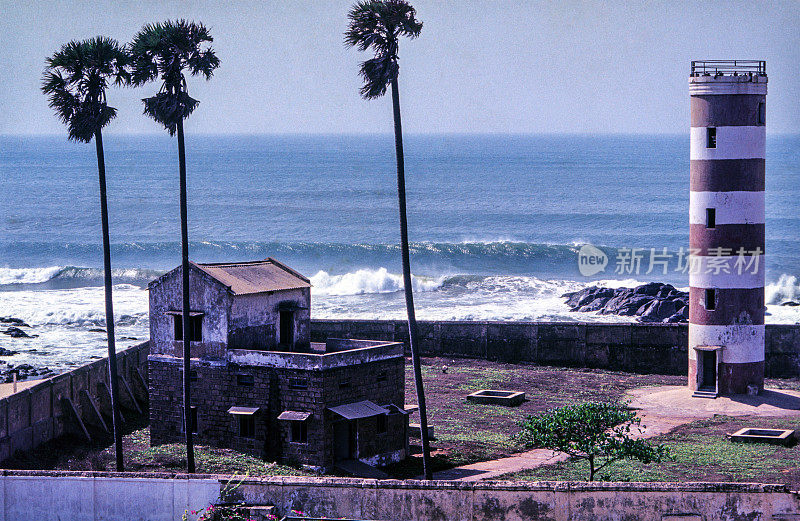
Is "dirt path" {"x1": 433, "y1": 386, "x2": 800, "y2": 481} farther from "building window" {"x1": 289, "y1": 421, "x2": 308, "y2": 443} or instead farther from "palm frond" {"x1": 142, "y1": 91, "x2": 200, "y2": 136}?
"palm frond" {"x1": 142, "y1": 91, "x2": 200, "y2": 136}

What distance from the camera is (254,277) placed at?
32250mm

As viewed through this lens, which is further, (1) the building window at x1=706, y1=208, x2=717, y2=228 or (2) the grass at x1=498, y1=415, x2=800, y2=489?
(1) the building window at x1=706, y1=208, x2=717, y2=228

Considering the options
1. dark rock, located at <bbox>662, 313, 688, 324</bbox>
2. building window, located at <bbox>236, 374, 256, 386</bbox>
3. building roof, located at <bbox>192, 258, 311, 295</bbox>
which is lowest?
dark rock, located at <bbox>662, 313, 688, 324</bbox>

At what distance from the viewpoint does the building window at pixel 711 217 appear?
36.8 m

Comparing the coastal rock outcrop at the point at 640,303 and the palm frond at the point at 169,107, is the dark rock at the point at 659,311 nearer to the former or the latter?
the coastal rock outcrop at the point at 640,303

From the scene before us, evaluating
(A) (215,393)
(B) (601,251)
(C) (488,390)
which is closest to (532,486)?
(A) (215,393)

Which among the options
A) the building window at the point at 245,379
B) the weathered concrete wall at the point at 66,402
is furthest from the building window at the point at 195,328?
the weathered concrete wall at the point at 66,402

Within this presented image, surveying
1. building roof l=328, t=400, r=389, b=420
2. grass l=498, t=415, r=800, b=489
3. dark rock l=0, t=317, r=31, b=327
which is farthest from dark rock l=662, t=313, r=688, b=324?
dark rock l=0, t=317, r=31, b=327

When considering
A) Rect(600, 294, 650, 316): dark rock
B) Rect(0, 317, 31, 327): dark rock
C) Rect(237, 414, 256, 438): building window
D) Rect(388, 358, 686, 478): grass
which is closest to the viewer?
Rect(237, 414, 256, 438): building window

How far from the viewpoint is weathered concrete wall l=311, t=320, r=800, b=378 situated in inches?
1641

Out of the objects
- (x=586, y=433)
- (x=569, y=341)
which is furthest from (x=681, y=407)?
(x=586, y=433)

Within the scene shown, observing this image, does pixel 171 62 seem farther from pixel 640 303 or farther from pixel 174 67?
pixel 640 303

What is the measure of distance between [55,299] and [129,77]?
46.6 meters

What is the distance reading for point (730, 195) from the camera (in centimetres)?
3659
